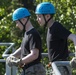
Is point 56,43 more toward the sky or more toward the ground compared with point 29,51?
more toward the sky

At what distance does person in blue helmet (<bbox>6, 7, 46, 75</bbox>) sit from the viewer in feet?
16.5

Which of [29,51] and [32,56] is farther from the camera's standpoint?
[29,51]

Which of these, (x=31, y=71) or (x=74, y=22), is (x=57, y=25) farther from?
(x=74, y=22)

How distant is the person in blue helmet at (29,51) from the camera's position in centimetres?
504

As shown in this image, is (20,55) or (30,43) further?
(20,55)

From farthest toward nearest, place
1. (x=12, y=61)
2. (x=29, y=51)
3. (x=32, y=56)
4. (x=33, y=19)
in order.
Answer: (x=33, y=19)
(x=12, y=61)
(x=29, y=51)
(x=32, y=56)

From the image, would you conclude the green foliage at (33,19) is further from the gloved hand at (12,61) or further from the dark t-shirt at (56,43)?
the dark t-shirt at (56,43)

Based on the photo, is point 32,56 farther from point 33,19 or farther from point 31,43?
point 33,19

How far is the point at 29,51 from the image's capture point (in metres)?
5.15

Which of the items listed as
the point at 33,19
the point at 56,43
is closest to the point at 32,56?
the point at 56,43

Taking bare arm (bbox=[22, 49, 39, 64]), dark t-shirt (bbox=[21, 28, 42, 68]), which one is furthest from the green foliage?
bare arm (bbox=[22, 49, 39, 64])

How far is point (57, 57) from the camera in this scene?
5023 mm

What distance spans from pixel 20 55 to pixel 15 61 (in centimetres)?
33

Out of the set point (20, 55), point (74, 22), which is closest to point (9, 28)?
point (74, 22)
